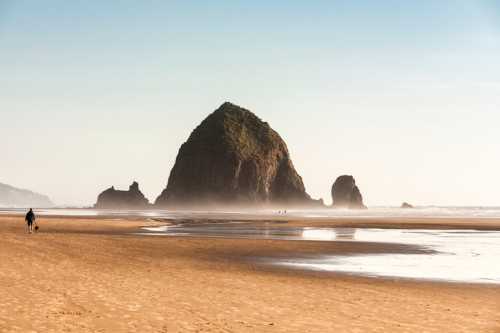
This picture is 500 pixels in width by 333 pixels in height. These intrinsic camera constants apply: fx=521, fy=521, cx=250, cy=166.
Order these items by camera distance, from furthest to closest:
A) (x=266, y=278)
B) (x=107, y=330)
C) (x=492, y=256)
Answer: (x=492, y=256), (x=266, y=278), (x=107, y=330)

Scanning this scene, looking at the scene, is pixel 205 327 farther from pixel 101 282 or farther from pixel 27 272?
pixel 27 272

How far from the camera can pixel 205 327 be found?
13797mm

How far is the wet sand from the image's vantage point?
14.2 m

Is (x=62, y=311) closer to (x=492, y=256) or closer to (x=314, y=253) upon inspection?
(x=314, y=253)

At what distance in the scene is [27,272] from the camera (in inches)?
853

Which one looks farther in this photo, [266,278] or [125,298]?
[266,278]

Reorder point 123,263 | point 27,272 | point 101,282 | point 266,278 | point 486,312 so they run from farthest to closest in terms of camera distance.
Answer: point 123,263 → point 266,278 → point 27,272 → point 101,282 → point 486,312

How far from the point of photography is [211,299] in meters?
17.7

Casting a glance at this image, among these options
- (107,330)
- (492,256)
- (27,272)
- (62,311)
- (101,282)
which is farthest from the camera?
(492,256)

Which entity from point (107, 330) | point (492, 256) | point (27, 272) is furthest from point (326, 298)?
point (492, 256)

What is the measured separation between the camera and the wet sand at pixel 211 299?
1422 centimetres

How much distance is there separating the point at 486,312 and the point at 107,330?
12.0 meters

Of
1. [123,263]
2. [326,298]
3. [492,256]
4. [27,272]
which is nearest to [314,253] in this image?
[492,256]

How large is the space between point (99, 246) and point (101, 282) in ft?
51.4
